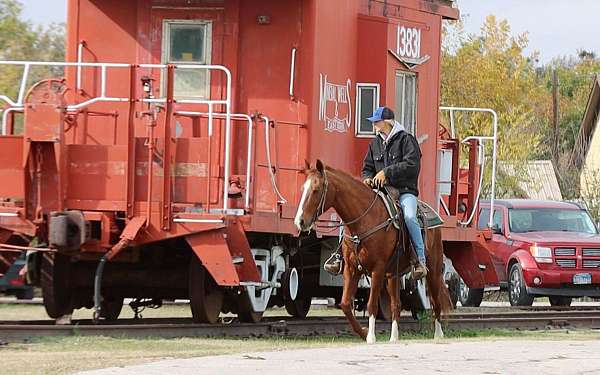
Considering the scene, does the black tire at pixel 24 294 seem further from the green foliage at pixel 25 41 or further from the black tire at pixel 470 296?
the green foliage at pixel 25 41

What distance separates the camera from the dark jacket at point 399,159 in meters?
16.0

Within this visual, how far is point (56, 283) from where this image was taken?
16656 millimetres

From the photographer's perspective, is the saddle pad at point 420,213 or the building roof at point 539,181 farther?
the building roof at point 539,181

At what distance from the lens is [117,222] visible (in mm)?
15695

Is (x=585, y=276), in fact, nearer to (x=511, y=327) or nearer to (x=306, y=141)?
(x=511, y=327)

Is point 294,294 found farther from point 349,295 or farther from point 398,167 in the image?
point 398,167

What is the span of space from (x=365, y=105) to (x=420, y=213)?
2278 mm

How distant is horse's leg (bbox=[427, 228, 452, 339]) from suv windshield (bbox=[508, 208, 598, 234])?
10017 millimetres

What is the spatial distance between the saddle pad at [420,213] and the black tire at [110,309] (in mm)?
4175

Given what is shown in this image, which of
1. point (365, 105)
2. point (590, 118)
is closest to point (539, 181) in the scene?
point (590, 118)

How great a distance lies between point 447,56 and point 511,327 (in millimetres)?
35691

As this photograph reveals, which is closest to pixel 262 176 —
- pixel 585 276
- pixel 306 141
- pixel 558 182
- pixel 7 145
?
pixel 306 141

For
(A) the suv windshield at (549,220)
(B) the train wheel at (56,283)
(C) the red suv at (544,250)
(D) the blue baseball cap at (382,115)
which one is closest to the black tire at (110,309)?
(B) the train wheel at (56,283)

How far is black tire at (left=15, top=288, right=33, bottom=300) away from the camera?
25688mm
